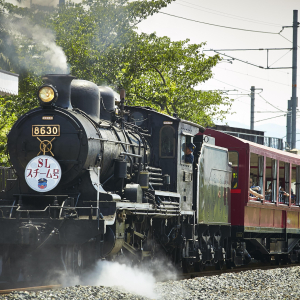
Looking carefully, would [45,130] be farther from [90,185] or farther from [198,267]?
[198,267]

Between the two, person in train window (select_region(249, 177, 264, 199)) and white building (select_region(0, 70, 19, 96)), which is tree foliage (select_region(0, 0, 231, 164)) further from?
person in train window (select_region(249, 177, 264, 199))

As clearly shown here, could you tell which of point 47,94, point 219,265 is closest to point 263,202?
point 219,265

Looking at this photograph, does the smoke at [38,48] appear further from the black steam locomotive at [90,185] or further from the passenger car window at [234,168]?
the passenger car window at [234,168]

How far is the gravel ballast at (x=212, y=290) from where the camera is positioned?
7449 mm

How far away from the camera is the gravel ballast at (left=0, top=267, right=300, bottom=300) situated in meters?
7.45

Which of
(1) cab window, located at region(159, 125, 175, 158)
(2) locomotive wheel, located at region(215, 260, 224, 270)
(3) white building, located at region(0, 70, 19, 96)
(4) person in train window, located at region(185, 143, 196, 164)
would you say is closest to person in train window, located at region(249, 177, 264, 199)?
(2) locomotive wheel, located at region(215, 260, 224, 270)

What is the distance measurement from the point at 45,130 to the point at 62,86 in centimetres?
85

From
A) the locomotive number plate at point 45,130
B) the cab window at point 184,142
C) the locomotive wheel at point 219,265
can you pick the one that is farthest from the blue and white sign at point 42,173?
the locomotive wheel at point 219,265

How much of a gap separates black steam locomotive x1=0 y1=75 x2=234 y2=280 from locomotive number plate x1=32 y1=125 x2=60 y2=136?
0.06ft

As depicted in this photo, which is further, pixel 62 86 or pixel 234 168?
pixel 234 168

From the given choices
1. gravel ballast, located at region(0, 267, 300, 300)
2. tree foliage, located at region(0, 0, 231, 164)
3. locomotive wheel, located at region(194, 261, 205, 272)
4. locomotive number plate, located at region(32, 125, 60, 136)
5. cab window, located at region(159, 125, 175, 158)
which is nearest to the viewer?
gravel ballast, located at region(0, 267, 300, 300)

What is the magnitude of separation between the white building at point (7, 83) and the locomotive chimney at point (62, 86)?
16.0 ft

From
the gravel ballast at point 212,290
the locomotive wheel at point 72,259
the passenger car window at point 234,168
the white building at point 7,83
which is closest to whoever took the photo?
the gravel ballast at point 212,290

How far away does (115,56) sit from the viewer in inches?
846
